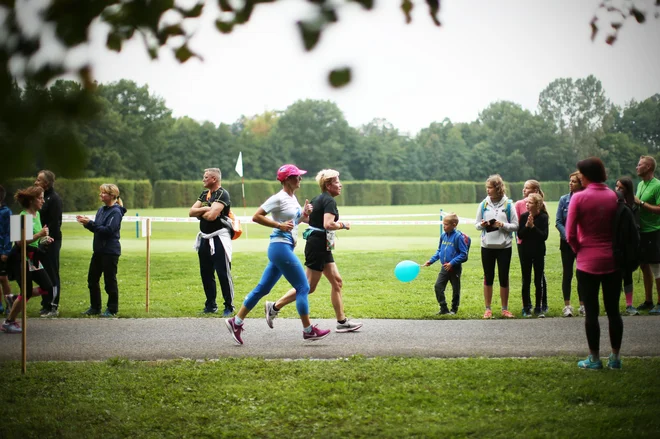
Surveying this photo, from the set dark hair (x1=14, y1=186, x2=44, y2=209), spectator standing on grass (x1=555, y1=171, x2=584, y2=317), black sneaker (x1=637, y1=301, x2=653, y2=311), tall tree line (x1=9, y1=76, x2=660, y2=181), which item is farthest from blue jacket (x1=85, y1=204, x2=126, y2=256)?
tall tree line (x1=9, y1=76, x2=660, y2=181)

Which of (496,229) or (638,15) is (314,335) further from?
(638,15)

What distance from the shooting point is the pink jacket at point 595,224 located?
20.8ft

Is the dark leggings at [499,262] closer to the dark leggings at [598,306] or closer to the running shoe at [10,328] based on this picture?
the dark leggings at [598,306]

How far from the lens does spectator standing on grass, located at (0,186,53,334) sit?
353 inches

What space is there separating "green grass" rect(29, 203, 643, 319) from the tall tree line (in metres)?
38.7

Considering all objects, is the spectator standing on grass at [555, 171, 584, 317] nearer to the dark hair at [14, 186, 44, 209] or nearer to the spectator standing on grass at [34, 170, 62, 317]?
the dark hair at [14, 186, 44, 209]

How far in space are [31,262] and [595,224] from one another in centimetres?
688

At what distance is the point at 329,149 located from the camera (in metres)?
77.5

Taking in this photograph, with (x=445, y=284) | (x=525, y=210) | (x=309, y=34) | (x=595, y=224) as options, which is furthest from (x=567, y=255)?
(x=309, y=34)

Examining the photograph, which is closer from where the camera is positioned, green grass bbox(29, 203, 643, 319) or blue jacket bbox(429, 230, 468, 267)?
blue jacket bbox(429, 230, 468, 267)

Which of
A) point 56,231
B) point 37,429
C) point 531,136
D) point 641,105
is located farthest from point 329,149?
point 37,429

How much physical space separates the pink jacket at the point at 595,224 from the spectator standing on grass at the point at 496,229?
9.92 feet

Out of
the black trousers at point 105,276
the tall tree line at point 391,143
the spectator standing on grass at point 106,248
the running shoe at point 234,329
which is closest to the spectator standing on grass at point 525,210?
the running shoe at point 234,329

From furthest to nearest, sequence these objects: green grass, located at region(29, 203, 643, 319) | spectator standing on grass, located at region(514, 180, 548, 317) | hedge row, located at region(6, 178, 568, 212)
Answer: hedge row, located at region(6, 178, 568, 212)
green grass, located at region(29, 203, 643, 319)
spectator standing on grass, located at region(514, 180, 548, 317)
